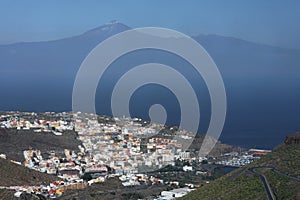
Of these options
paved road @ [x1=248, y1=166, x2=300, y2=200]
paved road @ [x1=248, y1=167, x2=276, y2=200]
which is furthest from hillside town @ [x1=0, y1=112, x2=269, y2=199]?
paved road @ [x1=248, y1=167, x2=276, y2=200]

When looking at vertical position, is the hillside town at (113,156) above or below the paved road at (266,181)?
below

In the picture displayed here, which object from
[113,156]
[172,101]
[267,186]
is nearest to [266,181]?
[267,186]

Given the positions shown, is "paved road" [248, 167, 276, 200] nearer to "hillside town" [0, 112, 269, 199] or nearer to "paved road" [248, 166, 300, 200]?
"paved road" [248, 166, 300, 200]

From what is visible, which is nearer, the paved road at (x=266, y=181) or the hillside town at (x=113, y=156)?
the paved road at (x=266, y=181)

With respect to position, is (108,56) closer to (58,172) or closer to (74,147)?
(58,172)

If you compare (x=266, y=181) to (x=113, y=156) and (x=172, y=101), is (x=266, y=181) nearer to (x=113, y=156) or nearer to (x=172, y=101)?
(x=113, y=156)

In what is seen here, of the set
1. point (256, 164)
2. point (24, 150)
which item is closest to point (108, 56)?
point (24, 150)

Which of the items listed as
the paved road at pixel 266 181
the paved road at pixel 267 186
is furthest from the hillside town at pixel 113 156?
the paved road at pixel 267 186

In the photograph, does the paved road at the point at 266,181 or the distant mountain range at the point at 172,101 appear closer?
the paved road at the point at 266,181

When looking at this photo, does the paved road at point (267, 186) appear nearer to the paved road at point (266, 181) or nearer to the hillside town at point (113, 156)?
the paved road at point (266, 181)
